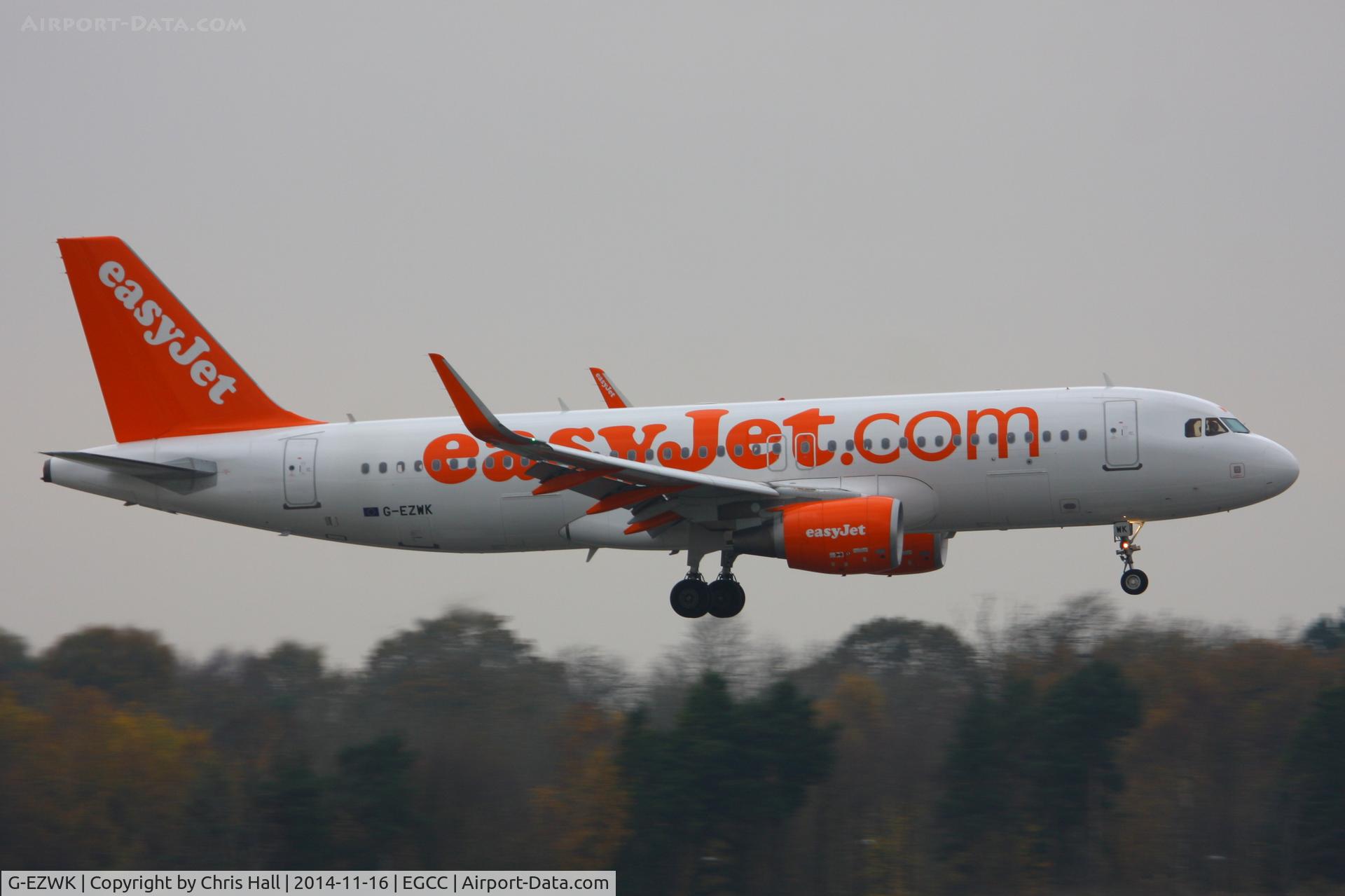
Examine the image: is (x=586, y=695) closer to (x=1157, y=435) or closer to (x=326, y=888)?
(x=326, y=888)

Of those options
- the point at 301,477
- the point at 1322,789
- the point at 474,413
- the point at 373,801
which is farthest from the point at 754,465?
the point at 1322,789

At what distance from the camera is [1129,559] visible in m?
33.8

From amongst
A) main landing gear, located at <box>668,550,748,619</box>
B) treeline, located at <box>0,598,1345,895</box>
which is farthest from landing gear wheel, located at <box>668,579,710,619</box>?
treeline, located at <box>0,598,1345,895</box>

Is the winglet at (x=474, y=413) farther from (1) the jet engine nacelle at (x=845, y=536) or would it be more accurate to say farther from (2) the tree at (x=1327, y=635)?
(2) the tree at (x=1327, y=635)

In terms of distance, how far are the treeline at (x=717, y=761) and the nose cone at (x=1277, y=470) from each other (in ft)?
97.5

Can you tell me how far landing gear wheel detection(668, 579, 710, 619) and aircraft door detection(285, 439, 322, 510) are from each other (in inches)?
345

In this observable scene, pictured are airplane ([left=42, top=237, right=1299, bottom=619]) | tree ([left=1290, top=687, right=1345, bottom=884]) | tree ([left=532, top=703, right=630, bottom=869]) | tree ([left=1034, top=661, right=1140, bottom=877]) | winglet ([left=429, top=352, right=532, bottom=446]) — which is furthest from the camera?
tree ([left=1034, top=661, right=1140, bottom=877])

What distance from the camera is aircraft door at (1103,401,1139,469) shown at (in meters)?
32.1

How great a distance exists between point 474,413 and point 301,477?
321 inches

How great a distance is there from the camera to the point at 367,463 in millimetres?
35469

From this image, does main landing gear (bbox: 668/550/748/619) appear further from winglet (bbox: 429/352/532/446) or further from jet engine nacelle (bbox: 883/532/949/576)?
winglet (bbox: 429/352/532/446)

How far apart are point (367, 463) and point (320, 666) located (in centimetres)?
3100

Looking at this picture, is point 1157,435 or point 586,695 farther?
point 586,695

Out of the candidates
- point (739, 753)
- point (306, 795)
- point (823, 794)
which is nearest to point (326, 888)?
point (306, 795)
